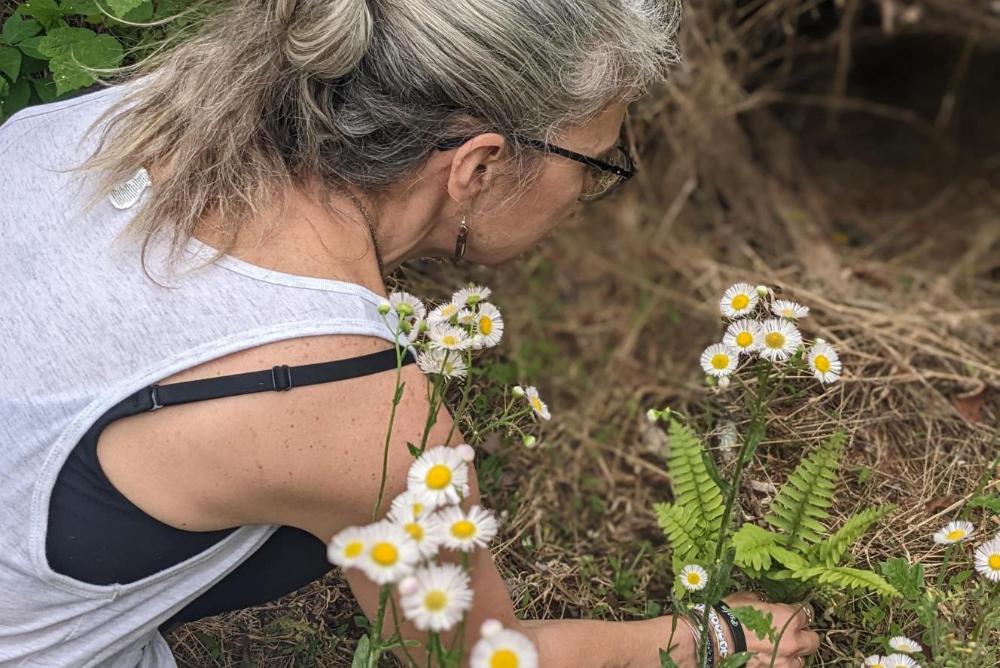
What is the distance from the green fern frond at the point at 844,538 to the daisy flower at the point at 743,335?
0.45m

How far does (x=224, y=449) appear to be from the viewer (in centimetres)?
129

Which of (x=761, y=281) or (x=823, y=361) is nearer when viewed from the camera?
(x=823, y=361)

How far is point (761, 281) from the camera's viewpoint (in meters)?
3.08

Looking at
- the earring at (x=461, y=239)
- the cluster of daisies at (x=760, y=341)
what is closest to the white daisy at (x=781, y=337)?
the cluster of daisies at (x=760, y=341)

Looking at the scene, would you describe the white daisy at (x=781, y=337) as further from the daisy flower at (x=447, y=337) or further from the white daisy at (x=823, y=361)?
the daisy flower at (x=447, y=337)

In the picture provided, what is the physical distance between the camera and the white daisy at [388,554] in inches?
40.4

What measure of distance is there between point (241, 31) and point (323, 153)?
0.80 ft

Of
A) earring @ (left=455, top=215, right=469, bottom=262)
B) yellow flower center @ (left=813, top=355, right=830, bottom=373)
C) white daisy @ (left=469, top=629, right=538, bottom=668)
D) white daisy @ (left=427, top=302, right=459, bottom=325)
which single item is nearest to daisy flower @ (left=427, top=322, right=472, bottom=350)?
white daisy @ (left=427, top=302, right=459, bottom=325)

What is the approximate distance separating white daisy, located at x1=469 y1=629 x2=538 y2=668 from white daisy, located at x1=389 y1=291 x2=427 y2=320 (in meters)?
0.44

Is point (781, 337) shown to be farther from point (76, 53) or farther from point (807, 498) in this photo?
point (76, 53)

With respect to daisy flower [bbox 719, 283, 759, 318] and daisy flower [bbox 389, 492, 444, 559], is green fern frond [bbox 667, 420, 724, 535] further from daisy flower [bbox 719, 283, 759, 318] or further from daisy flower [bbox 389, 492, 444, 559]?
daisy flower [bbox 389, 492, 444, 559]

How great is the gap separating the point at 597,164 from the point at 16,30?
1.27 m

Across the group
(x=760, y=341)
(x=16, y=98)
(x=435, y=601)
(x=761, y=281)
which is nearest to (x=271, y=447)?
(x=435, y=601)

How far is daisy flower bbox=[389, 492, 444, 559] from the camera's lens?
1.06m
